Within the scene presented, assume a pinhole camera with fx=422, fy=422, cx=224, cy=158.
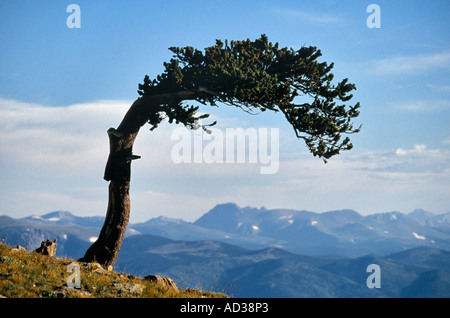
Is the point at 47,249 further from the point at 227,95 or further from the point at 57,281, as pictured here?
Answer: the point at 227,95

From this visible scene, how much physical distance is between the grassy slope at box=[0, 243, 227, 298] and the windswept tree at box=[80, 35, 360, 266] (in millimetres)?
3526

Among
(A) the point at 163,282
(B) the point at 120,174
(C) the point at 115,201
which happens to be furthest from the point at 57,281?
(B) the point at 120,174

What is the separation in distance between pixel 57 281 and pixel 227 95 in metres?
12.7

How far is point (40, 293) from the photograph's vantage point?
15266 mm

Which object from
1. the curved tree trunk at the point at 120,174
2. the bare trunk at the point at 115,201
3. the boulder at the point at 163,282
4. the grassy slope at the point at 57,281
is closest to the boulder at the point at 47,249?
the grassy slope at the point at 57,281

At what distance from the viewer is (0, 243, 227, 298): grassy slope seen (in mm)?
15414

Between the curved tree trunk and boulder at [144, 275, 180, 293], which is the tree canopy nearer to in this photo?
the curved tree trunk

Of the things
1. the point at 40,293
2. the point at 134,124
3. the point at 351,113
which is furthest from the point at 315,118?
the point at 40,293

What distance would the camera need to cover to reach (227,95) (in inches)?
924

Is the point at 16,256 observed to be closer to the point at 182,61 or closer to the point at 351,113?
the point at 182,61

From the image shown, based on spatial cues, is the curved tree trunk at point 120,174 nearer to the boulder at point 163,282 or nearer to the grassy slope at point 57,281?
the grassy slope at point 57,281

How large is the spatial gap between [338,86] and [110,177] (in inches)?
561

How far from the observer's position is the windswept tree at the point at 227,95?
2295cm

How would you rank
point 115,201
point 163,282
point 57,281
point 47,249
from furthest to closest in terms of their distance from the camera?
point 115,201 < point 47,249 < point 163,282 < point 57,281
